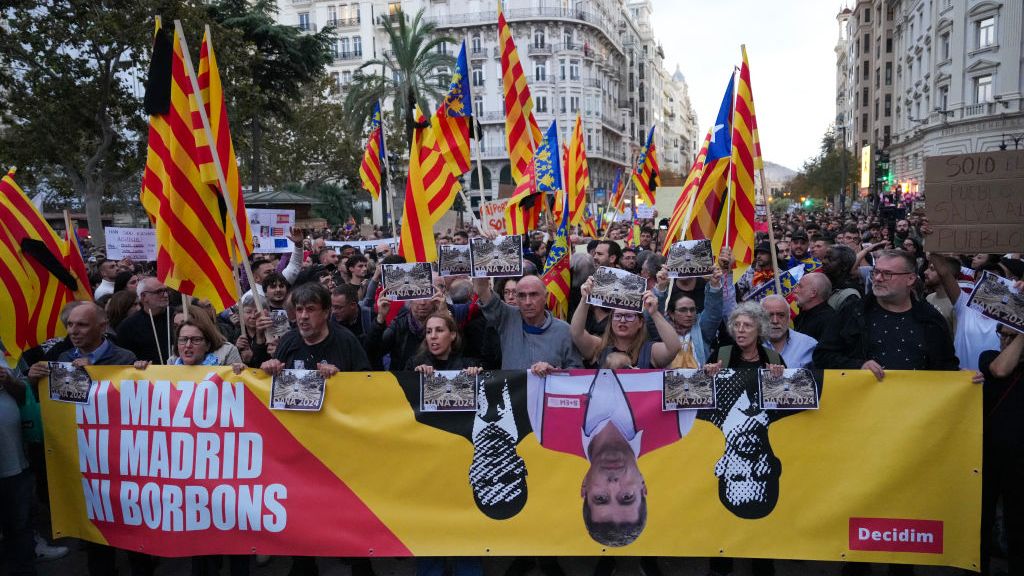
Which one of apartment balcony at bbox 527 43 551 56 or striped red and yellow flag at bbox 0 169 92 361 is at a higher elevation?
apartment balcony at bbox 527 43 551 56

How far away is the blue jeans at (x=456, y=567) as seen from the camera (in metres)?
4.28

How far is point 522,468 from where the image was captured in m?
4.20

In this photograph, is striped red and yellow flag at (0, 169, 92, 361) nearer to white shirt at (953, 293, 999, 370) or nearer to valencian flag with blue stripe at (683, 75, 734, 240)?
valencian flag with blue stripe at (683, 75, 734, 240)

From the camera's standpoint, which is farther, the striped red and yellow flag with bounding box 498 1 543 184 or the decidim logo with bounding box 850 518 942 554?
the striped red and yellow flag with bounding box 498 1 543 184

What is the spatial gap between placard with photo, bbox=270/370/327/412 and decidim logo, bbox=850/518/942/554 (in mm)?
3209

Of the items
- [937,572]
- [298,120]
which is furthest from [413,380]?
[298,120]

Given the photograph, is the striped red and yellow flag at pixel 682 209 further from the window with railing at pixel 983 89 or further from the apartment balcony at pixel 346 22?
the apartment balcony at pixel 346 22

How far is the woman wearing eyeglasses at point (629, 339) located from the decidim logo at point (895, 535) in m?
1.42

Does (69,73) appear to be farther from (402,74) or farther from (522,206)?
(402,74)

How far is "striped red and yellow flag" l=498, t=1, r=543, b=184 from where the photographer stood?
29.1ft

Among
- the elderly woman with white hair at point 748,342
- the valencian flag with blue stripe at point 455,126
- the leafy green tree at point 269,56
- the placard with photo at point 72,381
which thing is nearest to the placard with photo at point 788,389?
the elderly woman with white hair at point 748,342

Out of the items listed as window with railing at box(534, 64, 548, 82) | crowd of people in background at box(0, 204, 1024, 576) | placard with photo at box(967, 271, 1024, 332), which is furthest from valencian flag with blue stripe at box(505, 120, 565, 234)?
window with railing at box(534, 64, 548, 82)

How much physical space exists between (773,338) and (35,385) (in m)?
4.96

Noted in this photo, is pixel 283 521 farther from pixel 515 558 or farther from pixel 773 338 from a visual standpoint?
pixel 773 338
